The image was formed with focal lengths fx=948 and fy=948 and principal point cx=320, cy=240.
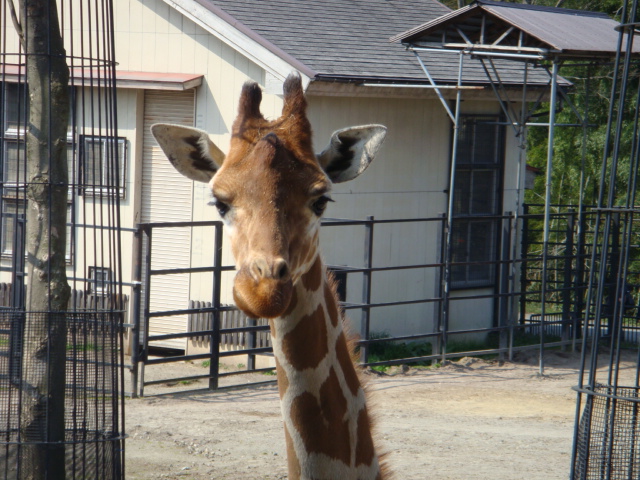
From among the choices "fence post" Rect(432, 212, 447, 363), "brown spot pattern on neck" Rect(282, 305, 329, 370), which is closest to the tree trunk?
"brown spot pattern on neck" Rect(282, 305, 329, 370)

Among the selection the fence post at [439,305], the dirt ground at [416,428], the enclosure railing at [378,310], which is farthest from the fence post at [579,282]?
the fence post at [439,305]

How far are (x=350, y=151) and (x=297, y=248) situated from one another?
69cm

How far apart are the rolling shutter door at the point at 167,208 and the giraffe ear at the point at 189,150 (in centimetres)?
797

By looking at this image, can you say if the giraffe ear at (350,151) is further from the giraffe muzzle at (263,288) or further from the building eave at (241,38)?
the building eave at (241,38)

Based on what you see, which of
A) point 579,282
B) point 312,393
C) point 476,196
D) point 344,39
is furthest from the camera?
point 476,196

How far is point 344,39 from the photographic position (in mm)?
12688

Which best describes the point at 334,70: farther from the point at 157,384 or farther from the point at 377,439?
the point at 377,439

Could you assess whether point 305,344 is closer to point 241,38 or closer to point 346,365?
point 346,365

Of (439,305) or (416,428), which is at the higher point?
(439,305)

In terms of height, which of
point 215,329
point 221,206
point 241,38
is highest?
point 241,38

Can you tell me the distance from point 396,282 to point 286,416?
357 inches

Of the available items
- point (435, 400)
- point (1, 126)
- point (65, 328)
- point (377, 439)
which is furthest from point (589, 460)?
point (435, 400)

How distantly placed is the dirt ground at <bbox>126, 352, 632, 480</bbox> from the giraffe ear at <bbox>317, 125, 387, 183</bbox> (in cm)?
373

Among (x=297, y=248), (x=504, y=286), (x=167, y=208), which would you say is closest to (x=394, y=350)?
(x=504, y=286)
